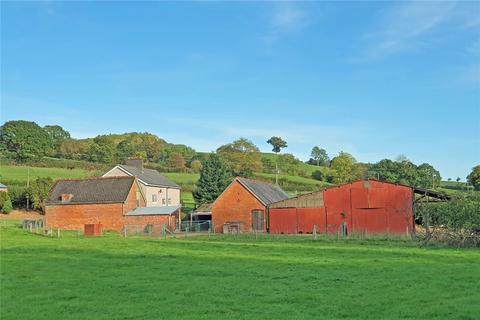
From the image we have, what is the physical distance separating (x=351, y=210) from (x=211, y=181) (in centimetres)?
3095

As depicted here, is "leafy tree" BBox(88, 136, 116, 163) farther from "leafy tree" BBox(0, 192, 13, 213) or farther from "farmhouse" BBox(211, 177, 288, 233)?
"farmhouse" BBox(211, 177, 288, 233)

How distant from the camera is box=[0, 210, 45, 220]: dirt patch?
7381cm

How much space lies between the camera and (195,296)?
15.2 metres

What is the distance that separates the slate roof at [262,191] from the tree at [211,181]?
40.7 feet

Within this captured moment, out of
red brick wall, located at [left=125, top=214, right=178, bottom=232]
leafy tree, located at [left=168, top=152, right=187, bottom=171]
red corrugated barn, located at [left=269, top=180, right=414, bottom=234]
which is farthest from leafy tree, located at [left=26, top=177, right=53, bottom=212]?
leafy tree, located at [left=168, top=152, right=187, bottom=171]

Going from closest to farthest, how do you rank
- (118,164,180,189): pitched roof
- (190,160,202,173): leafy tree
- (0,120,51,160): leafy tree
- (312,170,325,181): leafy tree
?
(118,164,180,189): pitched roof
(312,170,325,181): leafy tree
(190,160,202,173): leafy tree
(0,120,51,160): leafy tree

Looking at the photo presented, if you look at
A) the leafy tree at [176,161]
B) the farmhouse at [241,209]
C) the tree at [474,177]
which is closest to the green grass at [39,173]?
the leafy tree at [176,161]

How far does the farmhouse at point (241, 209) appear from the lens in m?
61.1

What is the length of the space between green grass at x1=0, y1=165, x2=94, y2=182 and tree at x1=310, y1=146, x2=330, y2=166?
70.9m

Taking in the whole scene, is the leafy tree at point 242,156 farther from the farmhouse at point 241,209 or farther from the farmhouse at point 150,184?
the farmhouse at point 241,209

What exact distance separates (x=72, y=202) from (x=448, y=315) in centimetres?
5660

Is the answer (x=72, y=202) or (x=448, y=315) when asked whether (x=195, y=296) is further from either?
(x=72, y=202)

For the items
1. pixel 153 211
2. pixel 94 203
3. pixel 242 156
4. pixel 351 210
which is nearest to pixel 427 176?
pixel 242 156

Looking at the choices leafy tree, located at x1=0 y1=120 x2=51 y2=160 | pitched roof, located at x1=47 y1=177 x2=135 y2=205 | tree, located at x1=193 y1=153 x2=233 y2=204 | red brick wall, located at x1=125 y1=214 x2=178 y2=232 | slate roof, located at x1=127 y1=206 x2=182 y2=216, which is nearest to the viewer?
red brick wall, located at x1=125 y1=214 x2=178 y2=232
